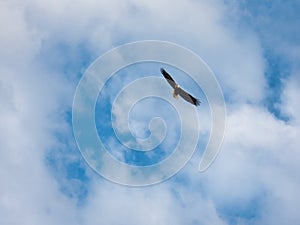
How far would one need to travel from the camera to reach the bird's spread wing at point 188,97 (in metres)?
107

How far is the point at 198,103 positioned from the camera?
107m

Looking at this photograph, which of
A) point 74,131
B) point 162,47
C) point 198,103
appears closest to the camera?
point 198,103

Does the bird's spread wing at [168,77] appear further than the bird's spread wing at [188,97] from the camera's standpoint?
Yes

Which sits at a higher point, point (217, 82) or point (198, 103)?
point (217, 82)

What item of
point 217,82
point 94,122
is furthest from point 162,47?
point 94,122

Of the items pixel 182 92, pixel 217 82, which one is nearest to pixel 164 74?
pixel 182 92

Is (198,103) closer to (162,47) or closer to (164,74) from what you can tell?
(164,74)

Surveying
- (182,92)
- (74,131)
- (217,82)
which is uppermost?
(217,82)

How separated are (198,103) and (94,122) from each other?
1134 inches

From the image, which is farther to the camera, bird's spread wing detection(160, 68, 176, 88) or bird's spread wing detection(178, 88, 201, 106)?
bird's spread wing detection(160, 68, 176, 88)

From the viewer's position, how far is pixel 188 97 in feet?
361

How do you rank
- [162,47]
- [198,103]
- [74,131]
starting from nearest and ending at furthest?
[198,103] → [74,131] → [162,47]

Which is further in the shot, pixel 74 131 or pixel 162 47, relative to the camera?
pixel 162 47

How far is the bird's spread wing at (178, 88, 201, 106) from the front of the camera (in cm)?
10688
